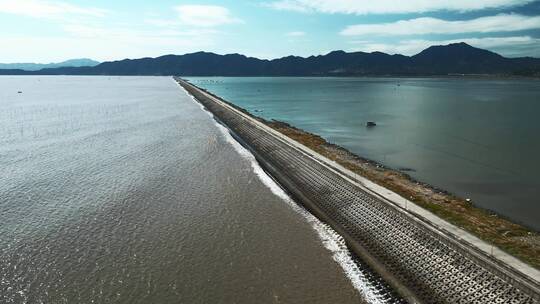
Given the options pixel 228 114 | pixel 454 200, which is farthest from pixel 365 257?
pixel 228 114

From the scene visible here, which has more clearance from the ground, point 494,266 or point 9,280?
point 494,266

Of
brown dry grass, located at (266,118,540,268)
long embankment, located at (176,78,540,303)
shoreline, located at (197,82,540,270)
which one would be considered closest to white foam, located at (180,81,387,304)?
long embankment, located at (176,78,540,303)

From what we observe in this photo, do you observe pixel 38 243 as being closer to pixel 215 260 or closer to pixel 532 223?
pixel 215 260

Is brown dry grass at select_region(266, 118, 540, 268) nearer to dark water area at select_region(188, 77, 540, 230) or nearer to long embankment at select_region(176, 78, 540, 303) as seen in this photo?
long embankment at select_region(176, 78, 540, 303)

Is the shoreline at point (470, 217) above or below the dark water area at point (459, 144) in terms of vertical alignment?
above

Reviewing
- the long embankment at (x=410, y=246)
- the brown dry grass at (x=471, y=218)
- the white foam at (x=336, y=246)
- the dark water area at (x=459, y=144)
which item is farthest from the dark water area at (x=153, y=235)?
the dark water area at (x=459, y=144)

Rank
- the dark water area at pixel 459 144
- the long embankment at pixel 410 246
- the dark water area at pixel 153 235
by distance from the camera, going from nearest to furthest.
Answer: the long embankment at pixel 410 246 → the dark water area at pixel 153 235 → the dark water area at pixel 459 144

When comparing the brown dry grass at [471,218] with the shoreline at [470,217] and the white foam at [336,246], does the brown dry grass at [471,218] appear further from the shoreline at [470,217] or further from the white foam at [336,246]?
the white foam at [336,246]

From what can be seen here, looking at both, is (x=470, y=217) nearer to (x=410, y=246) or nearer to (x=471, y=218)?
(x=471, y=218)
